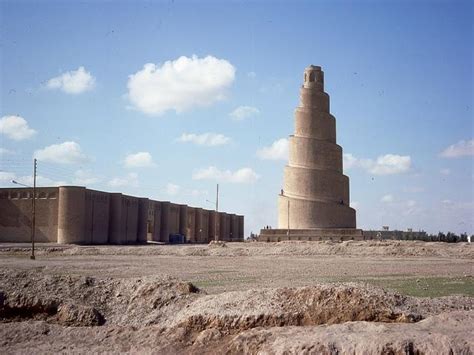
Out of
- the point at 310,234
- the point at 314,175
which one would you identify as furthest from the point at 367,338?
the point at 314,175

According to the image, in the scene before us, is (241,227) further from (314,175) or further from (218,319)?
(218,319)

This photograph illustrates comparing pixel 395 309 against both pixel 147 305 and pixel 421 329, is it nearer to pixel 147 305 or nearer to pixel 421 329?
pixel 421 329

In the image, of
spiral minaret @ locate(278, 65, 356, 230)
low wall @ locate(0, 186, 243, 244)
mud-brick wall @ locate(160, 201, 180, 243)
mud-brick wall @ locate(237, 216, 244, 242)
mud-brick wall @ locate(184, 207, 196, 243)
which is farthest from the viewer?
mud-brick wall @ locate(237, 216, 244, 242)

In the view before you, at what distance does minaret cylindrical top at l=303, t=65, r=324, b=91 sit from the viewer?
52.6 m

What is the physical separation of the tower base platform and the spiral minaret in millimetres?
2226

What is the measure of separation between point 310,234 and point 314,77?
16487 mm

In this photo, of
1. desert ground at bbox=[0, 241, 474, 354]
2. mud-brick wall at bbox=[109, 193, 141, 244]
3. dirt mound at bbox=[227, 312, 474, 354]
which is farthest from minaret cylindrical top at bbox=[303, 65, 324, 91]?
dirt mound at bbox=[227, 312, 474, 354]

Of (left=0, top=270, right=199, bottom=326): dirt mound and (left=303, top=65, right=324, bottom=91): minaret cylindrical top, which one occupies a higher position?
(left=303, top=65, right=324, bottom=91): minaret cylindrical top

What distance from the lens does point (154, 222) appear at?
165ft

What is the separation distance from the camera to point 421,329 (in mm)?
5934

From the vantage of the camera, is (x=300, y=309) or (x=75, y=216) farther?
(x=75, y=216)

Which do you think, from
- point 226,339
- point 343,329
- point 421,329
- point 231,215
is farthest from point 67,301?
point 231,215

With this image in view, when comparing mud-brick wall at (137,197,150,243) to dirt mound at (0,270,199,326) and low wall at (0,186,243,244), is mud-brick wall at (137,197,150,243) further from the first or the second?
dirt mound at (0,270,199,326)

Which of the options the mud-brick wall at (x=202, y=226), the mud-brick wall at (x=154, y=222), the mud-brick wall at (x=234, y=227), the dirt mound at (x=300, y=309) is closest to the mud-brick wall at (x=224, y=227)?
the mud-brick wall at (x=234, y=227)
